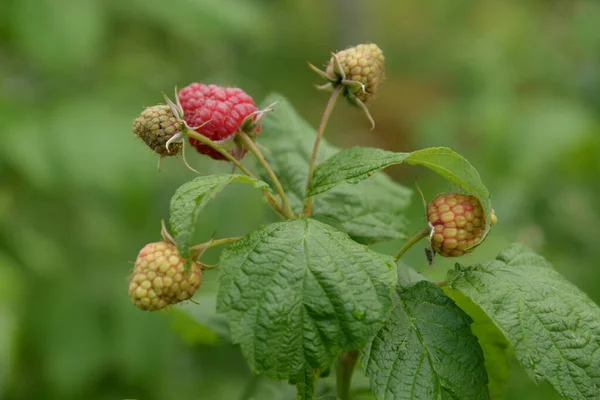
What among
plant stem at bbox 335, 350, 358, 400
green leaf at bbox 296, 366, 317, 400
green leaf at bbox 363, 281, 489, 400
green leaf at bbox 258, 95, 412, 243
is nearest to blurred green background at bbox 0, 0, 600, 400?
green leaf at bbox 258, 95, 412, 243

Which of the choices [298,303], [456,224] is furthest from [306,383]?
[456,224]

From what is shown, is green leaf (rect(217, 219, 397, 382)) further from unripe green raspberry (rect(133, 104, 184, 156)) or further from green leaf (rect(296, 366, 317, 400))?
unripe green raspberry (rect(133, 104, 184, 156))

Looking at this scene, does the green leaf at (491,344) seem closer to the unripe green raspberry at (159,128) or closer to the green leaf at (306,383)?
the green leaf at (306,383)

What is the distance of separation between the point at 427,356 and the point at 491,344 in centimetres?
29

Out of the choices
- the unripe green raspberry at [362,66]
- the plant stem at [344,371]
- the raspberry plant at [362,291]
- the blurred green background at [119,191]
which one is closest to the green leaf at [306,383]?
the raspberry plant at [362,291]

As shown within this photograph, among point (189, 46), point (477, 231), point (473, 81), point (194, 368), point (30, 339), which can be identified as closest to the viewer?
point (477, 231)

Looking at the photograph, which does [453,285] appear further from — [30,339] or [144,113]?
[30,339]

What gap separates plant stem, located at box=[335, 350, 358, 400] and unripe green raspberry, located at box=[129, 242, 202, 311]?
343mm

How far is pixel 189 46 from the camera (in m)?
5.09

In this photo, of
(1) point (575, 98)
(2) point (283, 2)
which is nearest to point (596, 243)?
(1) point (575, 98)

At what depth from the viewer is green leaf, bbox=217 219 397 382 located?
1.08 meters

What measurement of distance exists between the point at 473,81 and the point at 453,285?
473 cm

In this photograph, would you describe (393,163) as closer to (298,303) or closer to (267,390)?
(298,303)

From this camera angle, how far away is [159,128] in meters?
1.19
